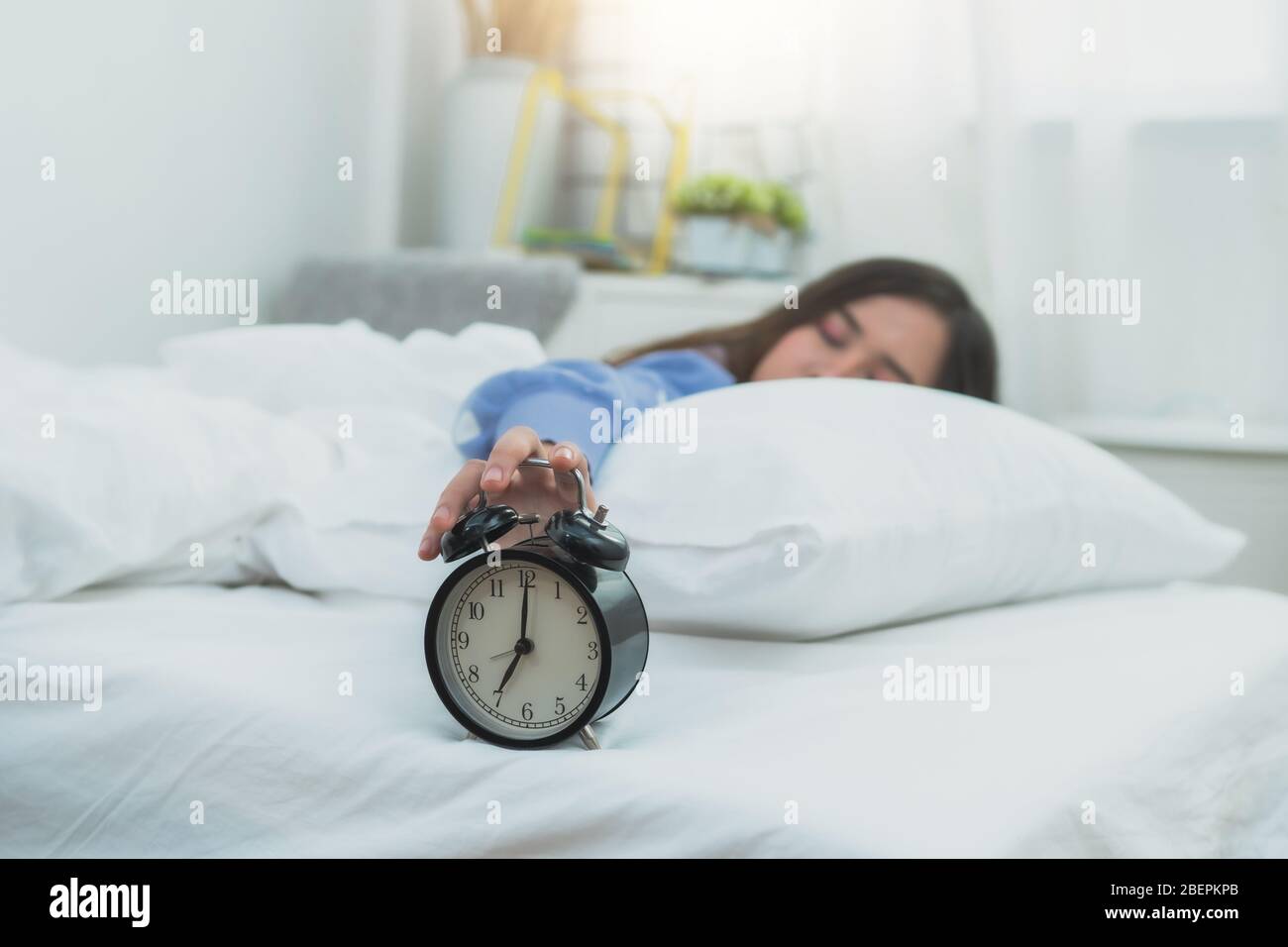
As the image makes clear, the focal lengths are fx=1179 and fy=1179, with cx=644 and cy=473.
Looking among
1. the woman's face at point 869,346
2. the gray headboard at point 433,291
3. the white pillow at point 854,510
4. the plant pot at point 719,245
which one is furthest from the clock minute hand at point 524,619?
the plant pot at point 719,245

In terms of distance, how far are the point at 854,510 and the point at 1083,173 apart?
117 centimetres

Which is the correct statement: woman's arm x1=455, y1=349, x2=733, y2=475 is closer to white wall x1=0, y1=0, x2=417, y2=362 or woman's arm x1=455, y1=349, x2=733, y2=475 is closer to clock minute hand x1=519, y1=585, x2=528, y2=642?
clock minute hand x1=519, y1=585, x2=528, y2=642

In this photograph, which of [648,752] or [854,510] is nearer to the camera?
[648,752]

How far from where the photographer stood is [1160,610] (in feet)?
3.35

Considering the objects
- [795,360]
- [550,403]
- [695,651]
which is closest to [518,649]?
[695,651]

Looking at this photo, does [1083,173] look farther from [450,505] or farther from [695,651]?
[450,505]

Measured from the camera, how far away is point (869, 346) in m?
A: 1.38

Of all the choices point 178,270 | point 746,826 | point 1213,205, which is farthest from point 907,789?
point 178,270

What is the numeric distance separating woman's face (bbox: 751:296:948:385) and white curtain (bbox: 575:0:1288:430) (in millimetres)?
446

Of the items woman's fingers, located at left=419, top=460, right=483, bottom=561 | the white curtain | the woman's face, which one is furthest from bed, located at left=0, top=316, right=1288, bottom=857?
the white curtain

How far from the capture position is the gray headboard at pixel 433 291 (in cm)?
190

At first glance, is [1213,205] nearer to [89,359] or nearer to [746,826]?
[746,826]

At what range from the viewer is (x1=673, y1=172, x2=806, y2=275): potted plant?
196 centimetres
